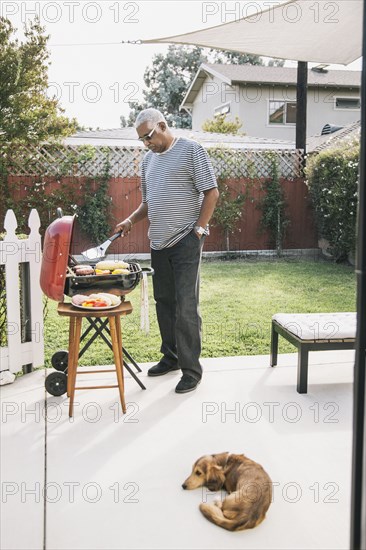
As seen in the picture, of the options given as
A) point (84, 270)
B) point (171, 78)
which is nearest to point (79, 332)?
point (84, 270)

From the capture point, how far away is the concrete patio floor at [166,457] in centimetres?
220

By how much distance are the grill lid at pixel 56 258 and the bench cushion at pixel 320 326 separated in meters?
1.53

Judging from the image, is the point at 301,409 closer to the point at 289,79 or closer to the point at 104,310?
the point at 104,310

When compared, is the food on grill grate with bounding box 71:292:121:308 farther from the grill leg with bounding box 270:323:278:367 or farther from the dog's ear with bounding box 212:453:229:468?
the grill leg with bounding box 270:323:278:367

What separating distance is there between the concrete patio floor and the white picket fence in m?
0.17

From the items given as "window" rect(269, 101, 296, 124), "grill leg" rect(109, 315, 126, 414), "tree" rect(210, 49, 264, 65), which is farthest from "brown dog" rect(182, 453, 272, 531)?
"tree" rect(210, 49, 264, 65)

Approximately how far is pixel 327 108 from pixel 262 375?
17641 millimetres

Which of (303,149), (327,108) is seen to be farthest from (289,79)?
(303,149)

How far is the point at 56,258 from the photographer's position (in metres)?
3.12

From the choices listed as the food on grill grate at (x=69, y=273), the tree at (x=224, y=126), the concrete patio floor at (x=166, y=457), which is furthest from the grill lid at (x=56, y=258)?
the tree at (x=224, y=126)

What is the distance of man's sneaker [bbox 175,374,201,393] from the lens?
3.68 m

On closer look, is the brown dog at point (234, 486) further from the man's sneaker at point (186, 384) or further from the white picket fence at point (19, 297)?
the white picket fence at point (19, 297)

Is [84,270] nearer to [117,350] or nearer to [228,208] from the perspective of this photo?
[117,350]

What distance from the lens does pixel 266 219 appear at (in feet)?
35.5
